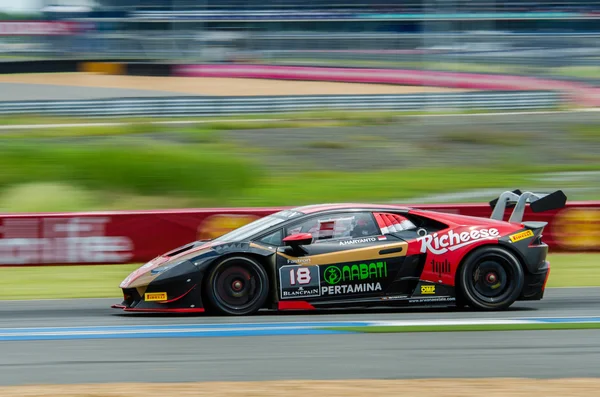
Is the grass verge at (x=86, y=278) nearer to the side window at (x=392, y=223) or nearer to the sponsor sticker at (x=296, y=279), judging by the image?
the sponsor sticker at (x=296, y=279)

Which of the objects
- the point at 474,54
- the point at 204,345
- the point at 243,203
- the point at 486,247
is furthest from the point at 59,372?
the point at 474,54

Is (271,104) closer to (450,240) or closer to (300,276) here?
(450,240)

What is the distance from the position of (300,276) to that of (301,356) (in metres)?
1.63

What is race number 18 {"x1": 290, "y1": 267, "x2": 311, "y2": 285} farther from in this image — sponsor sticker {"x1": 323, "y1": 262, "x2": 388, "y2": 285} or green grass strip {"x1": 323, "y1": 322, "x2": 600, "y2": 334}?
green grass strip {"x1": 323, "y1": 322, "x2": 600, "y2": 334}

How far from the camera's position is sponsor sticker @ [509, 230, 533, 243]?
27.9 feet

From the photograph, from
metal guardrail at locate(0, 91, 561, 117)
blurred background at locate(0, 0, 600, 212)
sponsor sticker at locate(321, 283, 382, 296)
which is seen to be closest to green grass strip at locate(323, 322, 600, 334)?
sponsor sticker at locate(321, 283, 382, 296)

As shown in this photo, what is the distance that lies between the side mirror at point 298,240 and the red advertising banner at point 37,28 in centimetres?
4001

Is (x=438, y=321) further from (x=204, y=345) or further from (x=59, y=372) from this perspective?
(x=59, y=372)

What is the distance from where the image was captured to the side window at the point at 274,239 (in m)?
8.32

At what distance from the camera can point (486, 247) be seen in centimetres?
843

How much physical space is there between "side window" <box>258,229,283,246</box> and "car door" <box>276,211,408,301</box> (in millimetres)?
55

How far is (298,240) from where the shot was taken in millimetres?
8062

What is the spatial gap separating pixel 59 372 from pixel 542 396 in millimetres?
3181

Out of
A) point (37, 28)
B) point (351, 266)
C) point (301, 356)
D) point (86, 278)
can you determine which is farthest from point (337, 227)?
point (37, 28)
